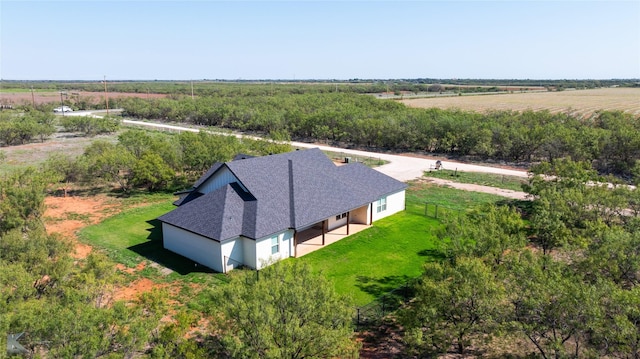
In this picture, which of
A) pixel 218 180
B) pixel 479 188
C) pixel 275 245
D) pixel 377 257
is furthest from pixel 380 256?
pixel 479 188

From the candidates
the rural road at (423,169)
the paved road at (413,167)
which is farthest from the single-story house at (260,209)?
the paved road at (413,167)

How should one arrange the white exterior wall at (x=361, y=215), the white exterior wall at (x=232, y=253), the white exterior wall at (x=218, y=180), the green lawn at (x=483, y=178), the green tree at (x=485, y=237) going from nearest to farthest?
the green tree at (x=485, y=237) → the white exterior wall at (x=232, y=253) → the white exterior wall at (x=218, y=180) → the white exterior wall at (x=361, y=215) → the green lawn at (x=483, y=178)

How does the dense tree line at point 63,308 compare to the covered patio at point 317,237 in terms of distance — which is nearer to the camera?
the dense tree line at point 63,308

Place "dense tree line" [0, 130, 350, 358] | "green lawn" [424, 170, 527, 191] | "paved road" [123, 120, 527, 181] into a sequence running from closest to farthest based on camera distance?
"dense tree line" [0, 130, 350, 358] < "green lawn" [424, 170, 527, 191] < "paved road" [123, 120, 527, 181]

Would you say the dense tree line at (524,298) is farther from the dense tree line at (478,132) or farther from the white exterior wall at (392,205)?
the dense tree line at (478,132)

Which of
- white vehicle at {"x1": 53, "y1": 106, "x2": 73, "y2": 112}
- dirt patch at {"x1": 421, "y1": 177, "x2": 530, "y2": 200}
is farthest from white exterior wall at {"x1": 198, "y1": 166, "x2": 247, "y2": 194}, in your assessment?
white vehicle at {"x1": 53, "y1": 106, "x2": 73, "y2": 112}

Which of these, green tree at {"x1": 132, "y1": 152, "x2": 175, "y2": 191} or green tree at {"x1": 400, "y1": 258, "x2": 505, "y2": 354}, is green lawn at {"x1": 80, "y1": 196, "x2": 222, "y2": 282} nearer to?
green tree at {"x1": 132, "y1": 152, "x2": 175, "y2": 191}
